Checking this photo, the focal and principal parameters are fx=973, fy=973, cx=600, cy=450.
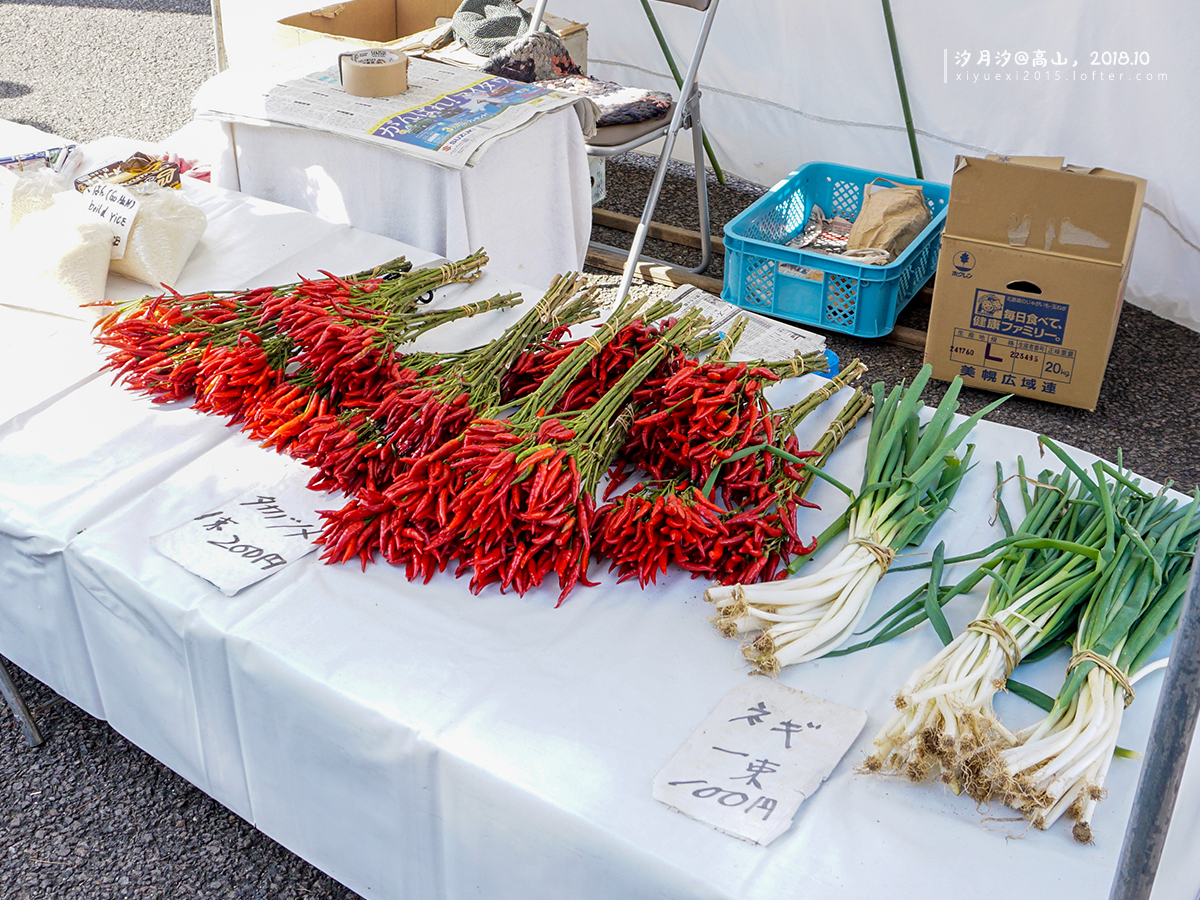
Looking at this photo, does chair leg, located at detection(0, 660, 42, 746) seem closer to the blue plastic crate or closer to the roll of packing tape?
the roll of packing tape

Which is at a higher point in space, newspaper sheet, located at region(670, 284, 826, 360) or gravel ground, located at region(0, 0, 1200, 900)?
newspaper sheet, located at region(670, 284, 826, 360)

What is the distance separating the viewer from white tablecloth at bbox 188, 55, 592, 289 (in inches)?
85.2

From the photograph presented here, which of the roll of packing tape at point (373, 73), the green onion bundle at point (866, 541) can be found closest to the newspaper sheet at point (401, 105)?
the roll of packing tape at point (373, 73)

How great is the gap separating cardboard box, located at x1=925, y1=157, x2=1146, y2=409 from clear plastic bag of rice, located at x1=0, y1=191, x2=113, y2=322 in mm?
1930

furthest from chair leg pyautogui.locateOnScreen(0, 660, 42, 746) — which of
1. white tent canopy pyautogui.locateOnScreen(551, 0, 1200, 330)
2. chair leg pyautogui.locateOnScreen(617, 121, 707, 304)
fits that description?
white tent canopy pyautogui.locateOnScreen(551, 0, 1200, 330)

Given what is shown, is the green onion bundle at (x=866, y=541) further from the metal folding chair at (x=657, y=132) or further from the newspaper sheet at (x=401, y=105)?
the metal folding chair at (x=657, y=132)

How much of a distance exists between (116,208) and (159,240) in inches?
3.8

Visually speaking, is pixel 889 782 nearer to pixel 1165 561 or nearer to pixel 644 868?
pixel 644 868

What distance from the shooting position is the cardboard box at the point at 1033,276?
2340mm

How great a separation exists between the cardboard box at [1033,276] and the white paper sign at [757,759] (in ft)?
5.97

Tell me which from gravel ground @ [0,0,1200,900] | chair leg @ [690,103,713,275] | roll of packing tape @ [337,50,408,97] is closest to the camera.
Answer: gravel ground @ [0,0,1200,900]

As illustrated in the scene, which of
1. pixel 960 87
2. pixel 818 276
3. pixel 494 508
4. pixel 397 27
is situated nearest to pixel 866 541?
pixel 494 508

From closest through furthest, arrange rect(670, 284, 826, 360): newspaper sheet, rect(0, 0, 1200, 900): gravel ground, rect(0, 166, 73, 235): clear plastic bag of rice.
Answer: rect(0, 0, 1200, 900): gravel ground
rect(670, 284, 826, 360): newspaper sheet
rect(0, 166, 73, 235): clear plastic bag of rice

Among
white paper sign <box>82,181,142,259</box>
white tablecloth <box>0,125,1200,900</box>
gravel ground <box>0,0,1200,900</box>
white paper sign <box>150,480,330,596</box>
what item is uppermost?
white paper sign <box>82,181,142,259</box>
